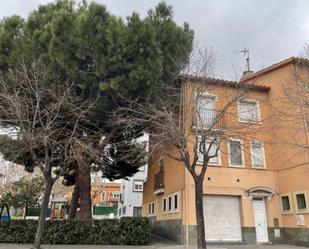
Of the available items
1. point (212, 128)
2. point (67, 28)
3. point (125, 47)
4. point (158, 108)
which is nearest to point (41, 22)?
point (67, 28)

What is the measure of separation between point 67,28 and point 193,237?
11530 mm

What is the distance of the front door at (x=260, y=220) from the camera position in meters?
17.3

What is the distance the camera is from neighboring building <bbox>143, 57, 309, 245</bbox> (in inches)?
Answer: 651

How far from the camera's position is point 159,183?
21.0m

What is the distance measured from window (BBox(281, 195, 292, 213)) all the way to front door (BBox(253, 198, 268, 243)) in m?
1.10

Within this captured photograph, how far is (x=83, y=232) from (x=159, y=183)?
7.02 m

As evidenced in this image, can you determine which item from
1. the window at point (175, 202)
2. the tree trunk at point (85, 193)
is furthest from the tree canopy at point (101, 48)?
the window at point (175, 202)

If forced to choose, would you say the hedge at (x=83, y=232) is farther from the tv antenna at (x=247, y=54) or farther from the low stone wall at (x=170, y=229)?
the tv antenna at (x=247, y=54)

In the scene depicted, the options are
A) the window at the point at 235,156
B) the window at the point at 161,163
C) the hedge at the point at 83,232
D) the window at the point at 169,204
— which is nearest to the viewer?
the hedge at the point at 83,232

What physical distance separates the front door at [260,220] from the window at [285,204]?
110cm

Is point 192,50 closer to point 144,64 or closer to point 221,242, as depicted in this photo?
point 144,64

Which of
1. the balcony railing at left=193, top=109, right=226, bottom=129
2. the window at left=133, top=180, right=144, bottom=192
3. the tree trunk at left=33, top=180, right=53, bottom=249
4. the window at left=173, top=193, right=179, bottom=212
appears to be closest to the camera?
the tree trunk at left=33, top=180, right=53, bottom=249

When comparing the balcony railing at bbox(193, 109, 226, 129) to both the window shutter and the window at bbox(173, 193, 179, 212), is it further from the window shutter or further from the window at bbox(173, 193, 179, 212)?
the window at bbox(173, 193, 179, 212)

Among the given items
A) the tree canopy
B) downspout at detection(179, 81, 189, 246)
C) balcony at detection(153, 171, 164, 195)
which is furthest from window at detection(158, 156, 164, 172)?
the tree canopy
